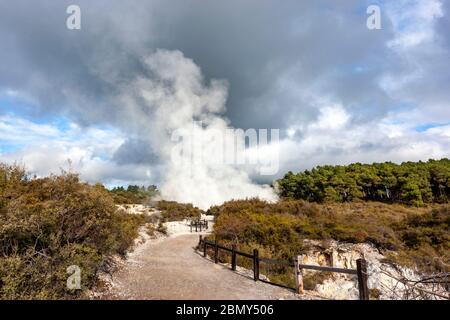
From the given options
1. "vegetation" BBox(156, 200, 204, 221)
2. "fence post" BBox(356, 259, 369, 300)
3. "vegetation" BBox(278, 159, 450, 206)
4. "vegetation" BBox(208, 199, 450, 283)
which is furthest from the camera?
"vegetation" BBox(278, 159, 450, 206)

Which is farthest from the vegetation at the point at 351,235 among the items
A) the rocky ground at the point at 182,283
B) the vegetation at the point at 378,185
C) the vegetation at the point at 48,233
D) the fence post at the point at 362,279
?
the vegetation at the point at 378,185

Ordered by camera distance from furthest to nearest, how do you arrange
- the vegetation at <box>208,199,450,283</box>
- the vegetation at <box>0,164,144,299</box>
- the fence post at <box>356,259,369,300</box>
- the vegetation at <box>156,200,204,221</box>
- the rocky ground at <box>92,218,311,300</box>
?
the vegetation at <box>156,200,204,221</box>
the vegetation at <box>208,199,450,283</box>
the rocky ground at <box>92,218,311,300</box>
the fence post at <box>356,259,369,300</box>
the vegetation at <box>0,164,144,299</box>

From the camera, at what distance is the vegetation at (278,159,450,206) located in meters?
46.3

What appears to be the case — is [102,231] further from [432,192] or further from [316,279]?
[432,192]

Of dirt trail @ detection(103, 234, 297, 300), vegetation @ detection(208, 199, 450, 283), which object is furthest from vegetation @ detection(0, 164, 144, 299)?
vegetation @ detection(208, 199, 450, 283)

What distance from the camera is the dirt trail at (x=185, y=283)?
763 cm

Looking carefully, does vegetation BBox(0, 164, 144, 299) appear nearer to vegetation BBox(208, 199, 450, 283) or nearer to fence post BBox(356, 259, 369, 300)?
fence post BBox(356, 259, 369, 300)

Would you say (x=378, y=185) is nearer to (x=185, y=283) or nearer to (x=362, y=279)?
(x=362, y=279)

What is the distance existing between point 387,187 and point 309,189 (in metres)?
13.9

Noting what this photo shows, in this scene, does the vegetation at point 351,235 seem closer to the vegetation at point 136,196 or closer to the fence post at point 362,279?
the fence post at point 362,279

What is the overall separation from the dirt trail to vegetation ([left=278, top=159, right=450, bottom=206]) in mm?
40736

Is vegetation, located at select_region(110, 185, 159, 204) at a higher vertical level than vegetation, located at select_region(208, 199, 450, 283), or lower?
higher

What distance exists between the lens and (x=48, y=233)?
757 centimetres

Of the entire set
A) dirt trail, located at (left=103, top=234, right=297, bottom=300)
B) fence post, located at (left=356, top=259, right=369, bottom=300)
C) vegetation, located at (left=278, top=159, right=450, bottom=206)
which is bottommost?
dirt trail, located at (left=103, top=234, right=297, bottom=300)
